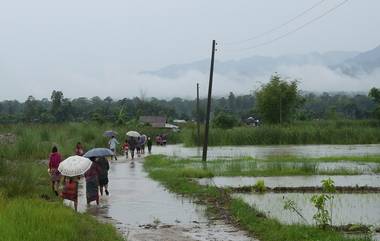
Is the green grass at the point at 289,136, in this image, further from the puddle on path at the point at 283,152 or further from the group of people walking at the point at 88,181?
the group of people walking at the point at 88,181

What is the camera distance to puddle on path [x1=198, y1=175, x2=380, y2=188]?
2080 cm

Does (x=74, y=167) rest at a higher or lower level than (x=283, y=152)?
higher

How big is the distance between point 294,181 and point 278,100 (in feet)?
207

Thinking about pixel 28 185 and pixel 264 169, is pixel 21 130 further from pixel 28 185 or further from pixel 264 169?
pixel 28 185

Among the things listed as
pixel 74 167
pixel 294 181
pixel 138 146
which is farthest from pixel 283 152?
pixel 74 167

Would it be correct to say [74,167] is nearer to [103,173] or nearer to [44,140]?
[103,173]

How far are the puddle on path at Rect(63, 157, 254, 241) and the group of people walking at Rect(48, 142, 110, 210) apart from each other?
408 mm

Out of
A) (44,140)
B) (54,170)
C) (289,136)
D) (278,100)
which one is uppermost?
(278,100)

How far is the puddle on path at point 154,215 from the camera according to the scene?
479 inches

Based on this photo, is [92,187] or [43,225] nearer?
[43,225]

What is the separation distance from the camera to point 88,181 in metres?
16.7

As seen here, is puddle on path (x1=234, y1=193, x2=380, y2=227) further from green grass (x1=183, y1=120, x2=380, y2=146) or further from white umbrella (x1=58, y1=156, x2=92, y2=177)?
green grass (x1=183, y1=120, x2=380, y2=146)

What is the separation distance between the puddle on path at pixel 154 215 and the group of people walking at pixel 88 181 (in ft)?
1.34

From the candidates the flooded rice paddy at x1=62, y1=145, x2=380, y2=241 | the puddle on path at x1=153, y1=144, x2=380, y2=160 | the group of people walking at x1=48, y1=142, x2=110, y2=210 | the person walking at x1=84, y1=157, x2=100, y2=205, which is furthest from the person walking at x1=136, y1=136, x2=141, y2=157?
the person walking at x1=84, y1=157, x2=100, y2=205
